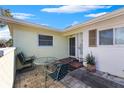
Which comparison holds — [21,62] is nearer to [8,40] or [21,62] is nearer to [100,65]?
[8,40]

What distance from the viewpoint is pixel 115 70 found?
5.46 meters

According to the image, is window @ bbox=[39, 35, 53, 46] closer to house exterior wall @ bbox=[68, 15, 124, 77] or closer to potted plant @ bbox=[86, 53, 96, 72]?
house exterior wall @ bbox=[68, 15, 124, 77]

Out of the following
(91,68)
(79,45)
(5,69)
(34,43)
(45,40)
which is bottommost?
(91,68)

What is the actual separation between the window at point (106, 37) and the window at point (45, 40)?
432 cm

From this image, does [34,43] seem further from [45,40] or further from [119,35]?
[119,35]

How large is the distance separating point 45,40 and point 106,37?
472cm

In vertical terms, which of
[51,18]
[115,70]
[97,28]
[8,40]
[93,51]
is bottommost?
[115,70]

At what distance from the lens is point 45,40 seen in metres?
9.12

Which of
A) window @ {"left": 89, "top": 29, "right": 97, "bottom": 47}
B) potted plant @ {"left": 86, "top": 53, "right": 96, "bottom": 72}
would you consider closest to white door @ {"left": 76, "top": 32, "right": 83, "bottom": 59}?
window @ {"left": 89, "top": 29, "right": 97, "bottom": 47}

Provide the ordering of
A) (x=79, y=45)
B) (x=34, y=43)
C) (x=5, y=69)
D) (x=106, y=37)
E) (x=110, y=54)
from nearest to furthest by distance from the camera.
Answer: (x=5, y=69) → (x=110, y=54) → (x=106, y=37) → (x=34, y=43) → (x=79, y=45)

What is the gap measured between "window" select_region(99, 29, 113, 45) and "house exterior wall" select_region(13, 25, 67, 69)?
434 centimetres

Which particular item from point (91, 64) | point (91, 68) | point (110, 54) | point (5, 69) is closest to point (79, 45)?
point (91, 64)

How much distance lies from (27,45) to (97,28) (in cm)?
458
